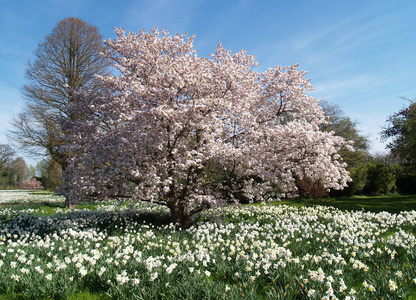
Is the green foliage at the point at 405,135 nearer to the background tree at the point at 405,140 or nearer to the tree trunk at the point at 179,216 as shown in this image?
the background tree at the point at 405,140

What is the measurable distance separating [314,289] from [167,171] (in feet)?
19.2

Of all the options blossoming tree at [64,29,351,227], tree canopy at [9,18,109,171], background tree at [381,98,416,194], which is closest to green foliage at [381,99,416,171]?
background tree at [381,98,416,194]

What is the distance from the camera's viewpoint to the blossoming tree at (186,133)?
8.16 m

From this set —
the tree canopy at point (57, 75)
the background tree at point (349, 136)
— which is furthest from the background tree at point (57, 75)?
the background tree at point (349, 136)

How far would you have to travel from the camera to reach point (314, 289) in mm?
4258

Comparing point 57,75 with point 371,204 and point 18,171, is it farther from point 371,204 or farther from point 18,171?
point 18,171

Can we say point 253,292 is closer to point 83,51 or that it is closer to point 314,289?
point 314,289

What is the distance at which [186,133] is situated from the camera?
28.4 ft

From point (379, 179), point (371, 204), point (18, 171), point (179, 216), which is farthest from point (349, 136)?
point (18, 171)

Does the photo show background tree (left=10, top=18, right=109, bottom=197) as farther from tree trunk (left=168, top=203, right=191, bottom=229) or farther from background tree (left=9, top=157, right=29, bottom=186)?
background tree (left=9, top=157, right=29, bottom=186)

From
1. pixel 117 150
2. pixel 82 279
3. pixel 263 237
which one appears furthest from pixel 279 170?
pixel 82 279

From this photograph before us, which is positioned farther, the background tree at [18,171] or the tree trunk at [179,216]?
the background tree at [18,171]

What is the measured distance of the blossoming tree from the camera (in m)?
8.16

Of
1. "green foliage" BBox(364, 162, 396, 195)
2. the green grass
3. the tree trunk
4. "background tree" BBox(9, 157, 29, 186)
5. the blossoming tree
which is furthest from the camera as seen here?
"background tree" BBox(9, 157, 29, 186)
